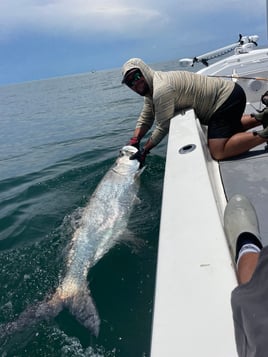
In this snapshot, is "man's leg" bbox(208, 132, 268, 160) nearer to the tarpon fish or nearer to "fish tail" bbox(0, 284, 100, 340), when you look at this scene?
the tarpon fish

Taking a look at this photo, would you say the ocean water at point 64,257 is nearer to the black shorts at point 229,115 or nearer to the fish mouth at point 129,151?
the fish mouth at point 129,151

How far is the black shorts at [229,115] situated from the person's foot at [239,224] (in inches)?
68.9

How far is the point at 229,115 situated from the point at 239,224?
91.5 inches

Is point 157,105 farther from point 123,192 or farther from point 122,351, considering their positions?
point 122,351

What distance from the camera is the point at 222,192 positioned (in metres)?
3.28

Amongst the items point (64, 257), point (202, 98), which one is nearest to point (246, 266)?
point (64, 257)

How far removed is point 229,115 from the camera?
4301 mm

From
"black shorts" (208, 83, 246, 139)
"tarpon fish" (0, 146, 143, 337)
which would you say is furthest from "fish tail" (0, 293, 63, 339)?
"black shorts" (208, 83, 246, 139)

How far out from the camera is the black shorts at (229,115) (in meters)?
4.25

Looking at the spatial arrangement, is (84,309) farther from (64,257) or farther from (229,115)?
(229,115)

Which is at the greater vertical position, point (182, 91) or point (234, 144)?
point (182, 91)

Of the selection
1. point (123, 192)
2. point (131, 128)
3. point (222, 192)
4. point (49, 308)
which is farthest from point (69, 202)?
point (131, 128)

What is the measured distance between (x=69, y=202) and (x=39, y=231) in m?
0.85

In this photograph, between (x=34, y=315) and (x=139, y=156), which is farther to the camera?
(x=139, y=156)
